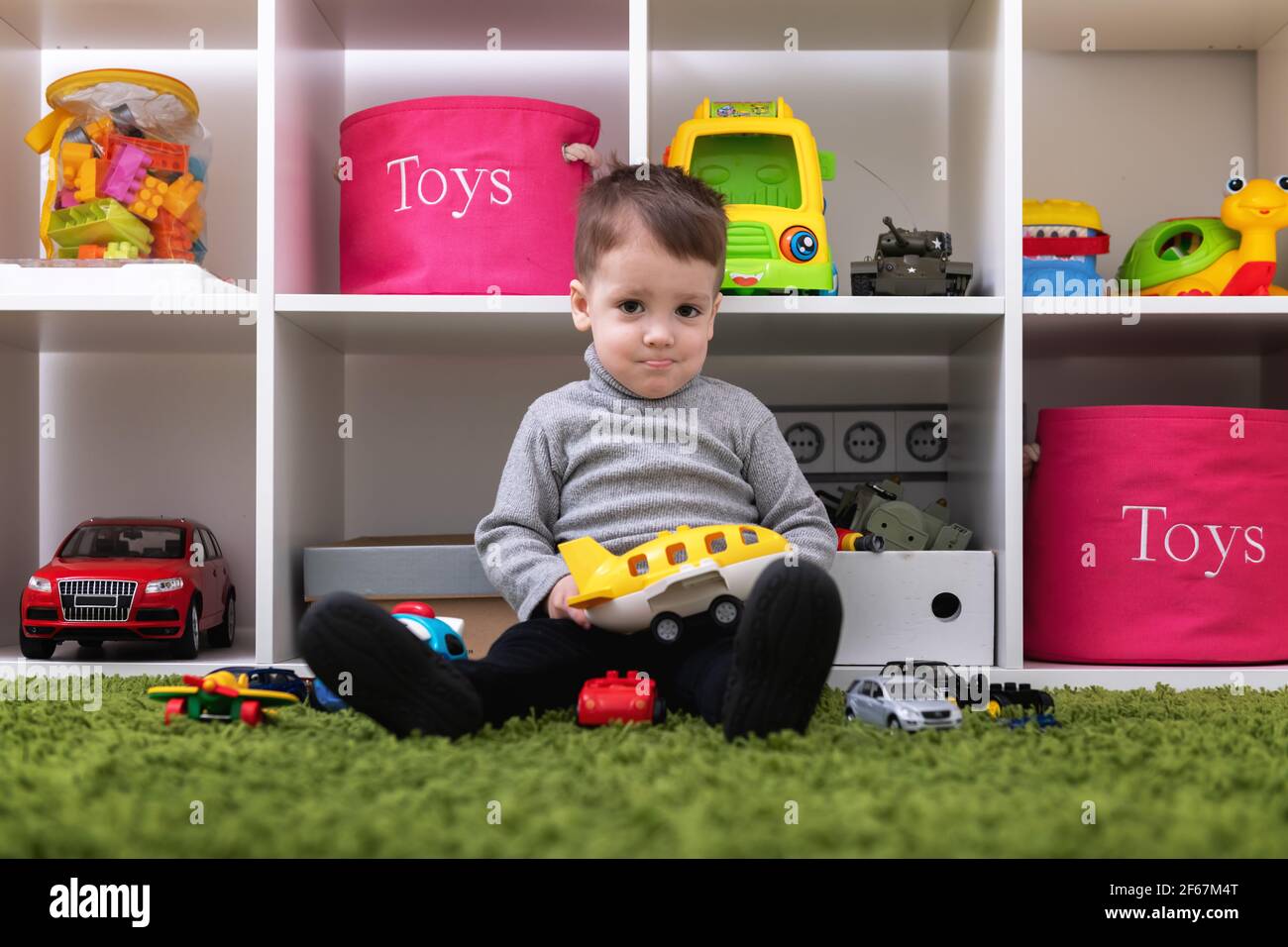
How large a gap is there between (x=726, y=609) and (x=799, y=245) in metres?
0.50

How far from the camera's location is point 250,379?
1.66 m

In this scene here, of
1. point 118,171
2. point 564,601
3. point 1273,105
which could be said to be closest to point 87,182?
point 118,171

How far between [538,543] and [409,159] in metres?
0.51

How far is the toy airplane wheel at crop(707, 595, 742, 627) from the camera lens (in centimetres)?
95

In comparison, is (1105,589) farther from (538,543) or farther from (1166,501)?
(538,543)

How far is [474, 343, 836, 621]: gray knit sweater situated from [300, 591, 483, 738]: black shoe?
253 millimetres

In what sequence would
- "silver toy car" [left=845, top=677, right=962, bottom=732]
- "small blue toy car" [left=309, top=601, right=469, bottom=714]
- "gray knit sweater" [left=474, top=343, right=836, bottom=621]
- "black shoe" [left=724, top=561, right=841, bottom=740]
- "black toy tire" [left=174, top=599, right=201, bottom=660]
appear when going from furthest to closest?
"black toy tire" [left=174, top=599, right=201, bottom=660] → "gray knit sweater" [left=474, top=343, right=836, bottom=621] → "small blue toy car" [left=309, top=601, right=469, bottom=714] → "silver toy car" [left=845, top=677, right=962, bottom=732] → "black shoe" [left=724, top=561, right=841, bottom=740]

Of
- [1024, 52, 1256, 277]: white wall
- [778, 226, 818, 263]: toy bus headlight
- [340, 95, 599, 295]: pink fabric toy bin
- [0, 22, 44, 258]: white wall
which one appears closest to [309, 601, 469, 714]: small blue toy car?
[340, 95, 599, 295]: pink fabric toy bin

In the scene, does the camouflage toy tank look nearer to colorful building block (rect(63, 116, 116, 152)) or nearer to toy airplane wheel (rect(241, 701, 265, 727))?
toy airplane wheel (rect(241, 701, 265, 727))

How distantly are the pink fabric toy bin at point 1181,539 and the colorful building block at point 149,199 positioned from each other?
1.14 metres

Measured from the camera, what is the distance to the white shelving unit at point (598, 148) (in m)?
1.43

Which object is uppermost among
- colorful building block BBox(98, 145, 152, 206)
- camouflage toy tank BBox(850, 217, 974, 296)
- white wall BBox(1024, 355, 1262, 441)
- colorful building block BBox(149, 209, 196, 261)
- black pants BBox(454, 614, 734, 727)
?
colorful building block BBox(98, 145, 152, 206)
